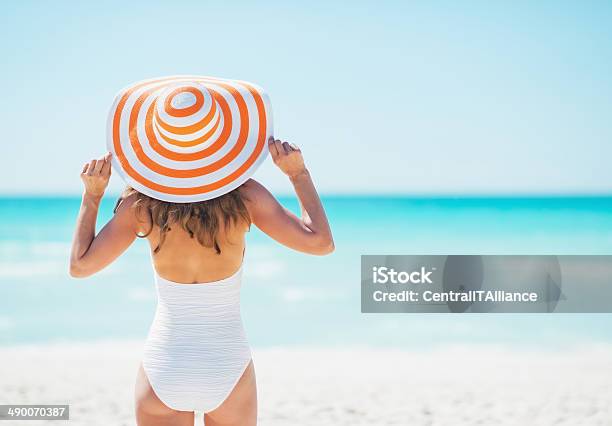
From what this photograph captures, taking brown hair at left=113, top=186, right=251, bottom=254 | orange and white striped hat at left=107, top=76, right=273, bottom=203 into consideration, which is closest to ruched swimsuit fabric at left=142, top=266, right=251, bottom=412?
brown hair at left=113, top=186, right=251, bottom=254

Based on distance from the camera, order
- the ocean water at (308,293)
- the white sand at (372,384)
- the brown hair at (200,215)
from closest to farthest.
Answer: the brown hair at (200,215) → the white sand at (372,384) → the ocean water at (308,293)

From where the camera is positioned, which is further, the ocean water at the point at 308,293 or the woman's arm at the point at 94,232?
the ocean water at the point at 308,293

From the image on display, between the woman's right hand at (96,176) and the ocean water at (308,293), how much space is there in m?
6.04

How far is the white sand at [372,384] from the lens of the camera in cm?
459

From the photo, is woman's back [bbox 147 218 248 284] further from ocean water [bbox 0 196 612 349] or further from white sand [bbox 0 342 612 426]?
ocean water [bbox 0 196 612 349]

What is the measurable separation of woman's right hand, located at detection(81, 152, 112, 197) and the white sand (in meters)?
2.95

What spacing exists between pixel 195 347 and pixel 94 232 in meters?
0.38

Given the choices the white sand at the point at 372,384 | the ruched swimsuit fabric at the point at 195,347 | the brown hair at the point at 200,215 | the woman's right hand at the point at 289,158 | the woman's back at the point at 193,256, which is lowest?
the white sand at the point at 372,384

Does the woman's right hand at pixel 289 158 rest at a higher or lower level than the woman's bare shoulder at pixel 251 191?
higher

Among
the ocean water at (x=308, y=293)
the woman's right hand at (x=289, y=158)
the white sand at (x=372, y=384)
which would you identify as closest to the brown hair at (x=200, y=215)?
the woman's right hand at (x=289, y=158)

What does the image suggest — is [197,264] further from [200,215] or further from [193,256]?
[200,215]

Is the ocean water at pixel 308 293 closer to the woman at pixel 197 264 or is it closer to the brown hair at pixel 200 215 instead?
the woman at pixel 197 264

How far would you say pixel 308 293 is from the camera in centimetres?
1085

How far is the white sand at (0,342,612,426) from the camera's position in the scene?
15.1ft
